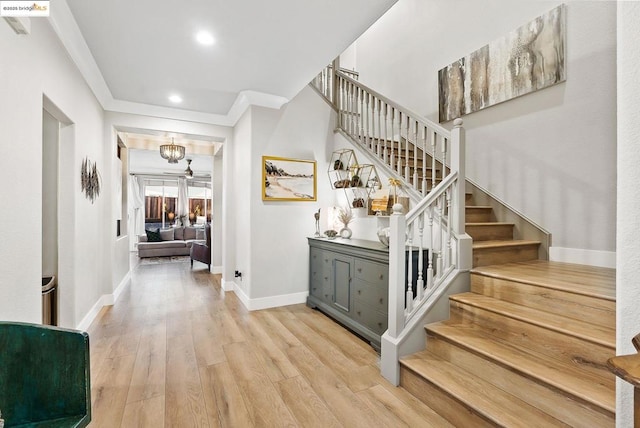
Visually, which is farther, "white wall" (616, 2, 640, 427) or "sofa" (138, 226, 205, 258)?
"sofa" (138, 226, 205, 258)

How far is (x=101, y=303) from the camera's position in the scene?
12.2ft

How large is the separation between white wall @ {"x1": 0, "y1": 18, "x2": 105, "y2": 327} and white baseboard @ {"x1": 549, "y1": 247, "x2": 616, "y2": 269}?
13.7ft

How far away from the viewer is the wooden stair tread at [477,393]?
1.46 metres

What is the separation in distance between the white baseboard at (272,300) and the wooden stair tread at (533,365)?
209 cm

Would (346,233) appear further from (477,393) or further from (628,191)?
(628,191)

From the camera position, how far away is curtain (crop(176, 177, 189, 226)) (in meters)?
10.6

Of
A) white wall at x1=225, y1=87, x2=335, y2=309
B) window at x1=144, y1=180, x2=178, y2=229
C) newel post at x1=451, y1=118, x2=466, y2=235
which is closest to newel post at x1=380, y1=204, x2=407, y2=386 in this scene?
newel post at x1=451, y1=118, x2=466, y2=235

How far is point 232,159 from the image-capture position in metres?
4.64

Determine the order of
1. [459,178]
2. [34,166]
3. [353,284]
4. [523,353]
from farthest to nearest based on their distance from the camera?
1. [353,284]
2. [459,178]
3. [34,166]
4. [523,353]

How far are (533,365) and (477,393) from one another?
0.34 m

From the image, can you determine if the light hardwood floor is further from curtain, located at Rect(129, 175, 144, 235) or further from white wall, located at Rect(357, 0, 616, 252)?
curtain, located at Rect(129, 175, 144, 235)

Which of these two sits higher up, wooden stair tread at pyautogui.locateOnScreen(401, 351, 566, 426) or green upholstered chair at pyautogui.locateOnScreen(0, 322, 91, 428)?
green upholstered chair at pyautogui.locateOnScreen(0, 322, 91, 428)

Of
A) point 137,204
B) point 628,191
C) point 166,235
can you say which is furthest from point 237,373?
point 137,204


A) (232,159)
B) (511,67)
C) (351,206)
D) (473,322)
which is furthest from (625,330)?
(232,159)
